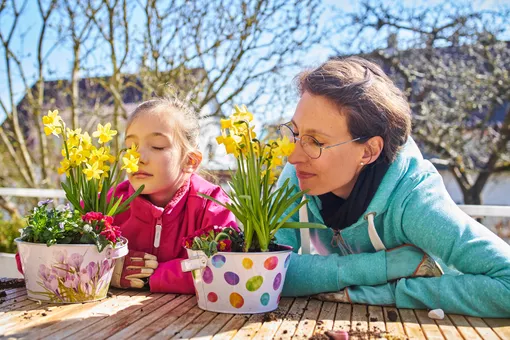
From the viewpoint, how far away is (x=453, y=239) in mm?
1721

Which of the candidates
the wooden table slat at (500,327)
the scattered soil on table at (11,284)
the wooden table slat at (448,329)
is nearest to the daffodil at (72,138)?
the scattered soil on table at (11,284)

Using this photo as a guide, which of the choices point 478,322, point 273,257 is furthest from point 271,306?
point 478,322

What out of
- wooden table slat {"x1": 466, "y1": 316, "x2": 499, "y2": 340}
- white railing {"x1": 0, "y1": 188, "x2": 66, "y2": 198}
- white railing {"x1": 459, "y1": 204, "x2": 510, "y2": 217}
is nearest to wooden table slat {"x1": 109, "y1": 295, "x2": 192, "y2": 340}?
wooden table slat {"x1": 466, "y1": 316, "x2": 499, "y2": 340}

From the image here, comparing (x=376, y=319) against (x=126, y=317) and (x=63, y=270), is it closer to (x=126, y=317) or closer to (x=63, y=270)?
(x=126, y=317)

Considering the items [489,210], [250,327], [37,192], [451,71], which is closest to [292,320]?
[250,327]

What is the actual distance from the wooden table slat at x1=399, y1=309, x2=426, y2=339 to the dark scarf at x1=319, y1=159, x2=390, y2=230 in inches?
15.5

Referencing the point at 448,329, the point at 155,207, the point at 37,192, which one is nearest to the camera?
the point at 448,329

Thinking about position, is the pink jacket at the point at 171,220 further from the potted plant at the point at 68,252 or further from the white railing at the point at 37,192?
the white railing at the point at 37,192

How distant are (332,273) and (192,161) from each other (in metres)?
0.85

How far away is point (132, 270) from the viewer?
193 centimetres

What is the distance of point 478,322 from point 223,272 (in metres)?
0.78

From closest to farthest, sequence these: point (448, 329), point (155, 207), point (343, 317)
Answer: point (448, 329), point (343, 317), point (155, 207)

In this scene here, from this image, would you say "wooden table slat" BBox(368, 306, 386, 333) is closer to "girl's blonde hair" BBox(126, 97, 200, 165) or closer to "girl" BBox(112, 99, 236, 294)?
"girl" BBox(112, 99, 236, 294)

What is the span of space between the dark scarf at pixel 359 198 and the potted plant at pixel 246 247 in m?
0.37
